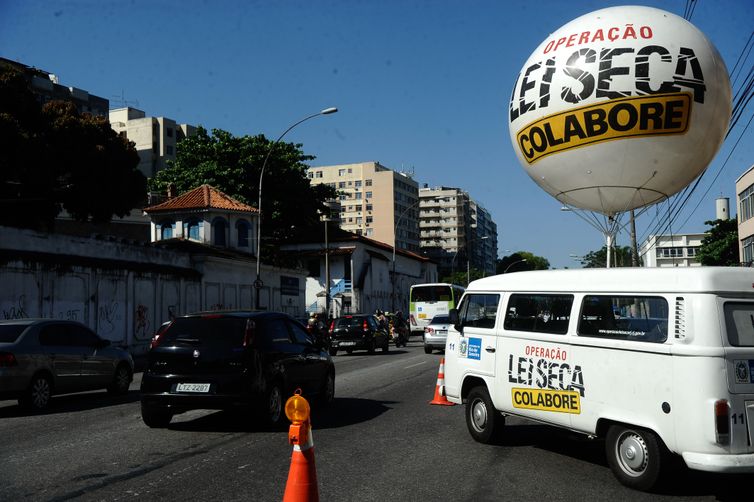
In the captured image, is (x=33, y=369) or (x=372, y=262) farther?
(x=372, y=262)

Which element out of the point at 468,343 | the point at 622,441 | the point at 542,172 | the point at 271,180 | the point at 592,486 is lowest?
the point at 592,486

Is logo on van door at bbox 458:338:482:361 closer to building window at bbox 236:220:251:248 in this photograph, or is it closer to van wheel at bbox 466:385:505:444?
van wheel at bbox 466:385:505:444

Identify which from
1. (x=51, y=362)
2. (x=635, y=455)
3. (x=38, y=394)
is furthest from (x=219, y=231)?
(x=635, y=455)

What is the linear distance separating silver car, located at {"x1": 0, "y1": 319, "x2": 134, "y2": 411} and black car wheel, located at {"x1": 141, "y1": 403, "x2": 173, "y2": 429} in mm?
2999

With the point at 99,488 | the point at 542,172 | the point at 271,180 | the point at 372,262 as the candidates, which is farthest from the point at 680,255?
the point at 99,488

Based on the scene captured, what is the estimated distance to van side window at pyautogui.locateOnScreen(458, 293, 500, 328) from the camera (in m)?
8.56

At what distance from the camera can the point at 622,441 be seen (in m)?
6.56

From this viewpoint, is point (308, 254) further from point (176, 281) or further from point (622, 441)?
point (622, 441)

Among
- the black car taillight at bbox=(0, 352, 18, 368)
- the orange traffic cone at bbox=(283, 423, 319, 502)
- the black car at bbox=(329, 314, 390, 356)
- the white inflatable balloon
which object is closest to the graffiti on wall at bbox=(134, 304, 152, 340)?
the black car at bbox=(329, 314, 390, 356)

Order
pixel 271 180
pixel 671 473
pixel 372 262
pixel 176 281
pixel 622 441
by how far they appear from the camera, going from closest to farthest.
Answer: pixel 671 473 → pixel 622 441 → pixel 176 281 → pixel 271 180 → pixel 372 262

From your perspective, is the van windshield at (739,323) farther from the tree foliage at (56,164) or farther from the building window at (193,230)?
the building window at (193,230)

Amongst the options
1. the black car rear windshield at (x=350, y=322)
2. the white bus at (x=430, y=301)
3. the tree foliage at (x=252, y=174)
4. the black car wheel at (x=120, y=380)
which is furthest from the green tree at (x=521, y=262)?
the black car wheel at (x=120, y=380)

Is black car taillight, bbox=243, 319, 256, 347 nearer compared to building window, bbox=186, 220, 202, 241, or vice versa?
black car taillight, bbox=243, 319, 256, 347

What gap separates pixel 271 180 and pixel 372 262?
39.8ft
